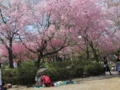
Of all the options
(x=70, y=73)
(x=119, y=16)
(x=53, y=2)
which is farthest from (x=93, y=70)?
(x=119, y=16)

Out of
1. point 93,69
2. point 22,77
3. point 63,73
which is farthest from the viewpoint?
point 93,69

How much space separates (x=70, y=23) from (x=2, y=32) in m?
5.31

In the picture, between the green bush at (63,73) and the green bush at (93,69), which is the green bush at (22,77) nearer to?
the green bush at (63,73)

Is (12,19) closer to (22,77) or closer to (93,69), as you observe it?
→ (22,77)

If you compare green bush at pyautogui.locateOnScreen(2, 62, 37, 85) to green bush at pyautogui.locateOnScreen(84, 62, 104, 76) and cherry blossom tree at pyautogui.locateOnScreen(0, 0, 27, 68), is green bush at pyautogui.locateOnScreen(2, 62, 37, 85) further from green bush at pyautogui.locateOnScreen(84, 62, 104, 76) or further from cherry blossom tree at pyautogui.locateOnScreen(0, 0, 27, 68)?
green bush at pyautogui.locateOnScreen(84, 62, 104, 76)

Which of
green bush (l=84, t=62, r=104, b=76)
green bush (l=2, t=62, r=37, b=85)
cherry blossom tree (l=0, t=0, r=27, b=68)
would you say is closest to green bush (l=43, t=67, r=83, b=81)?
green bush (l=84, t=62, r=104, b=76)

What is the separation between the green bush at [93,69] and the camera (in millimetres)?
20850

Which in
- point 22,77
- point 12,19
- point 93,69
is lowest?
point 22,77

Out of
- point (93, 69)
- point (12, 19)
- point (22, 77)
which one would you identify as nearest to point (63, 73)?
point (22, 77)

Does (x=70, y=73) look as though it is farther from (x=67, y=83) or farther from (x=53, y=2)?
(x=53, y=2)

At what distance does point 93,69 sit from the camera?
21.2 metres

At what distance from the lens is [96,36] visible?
23.6 metres

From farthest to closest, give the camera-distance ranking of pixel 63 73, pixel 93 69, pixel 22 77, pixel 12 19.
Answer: pixel 93 69 → pixel 12 19 → pixel 63 73 → pixel 22 77

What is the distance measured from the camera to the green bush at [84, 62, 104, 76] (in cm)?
2085
